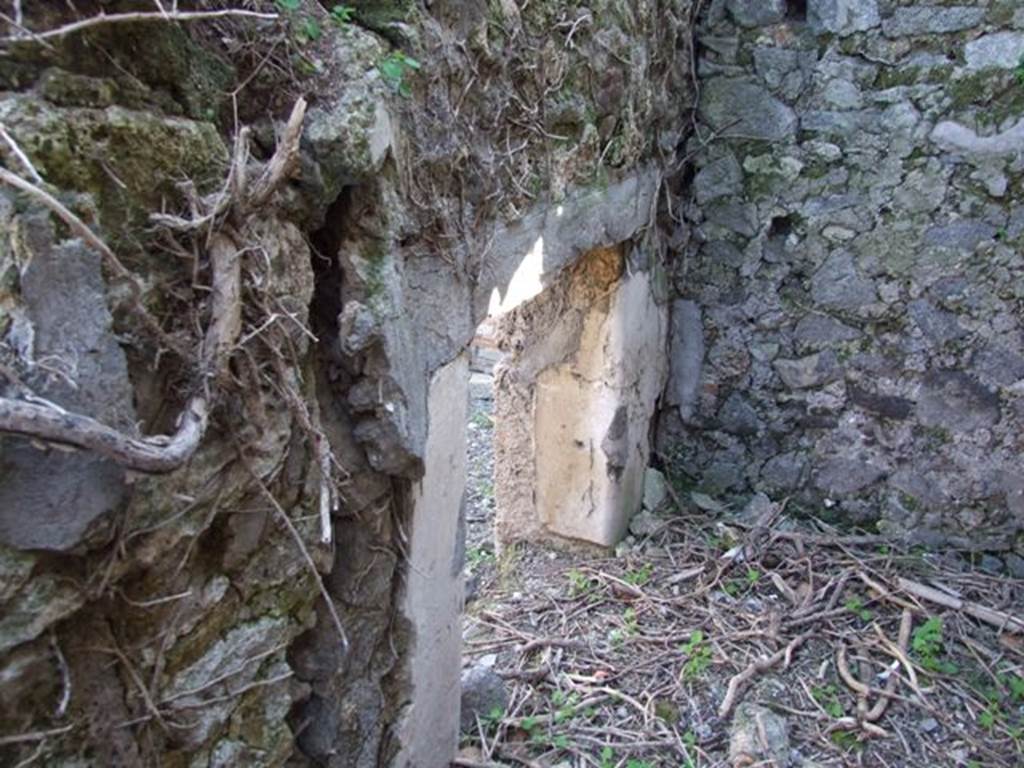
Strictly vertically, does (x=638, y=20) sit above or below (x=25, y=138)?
above

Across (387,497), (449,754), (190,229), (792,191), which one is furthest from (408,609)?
(792,191)

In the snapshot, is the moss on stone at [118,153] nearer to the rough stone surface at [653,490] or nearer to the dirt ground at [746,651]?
the dirt ground at [746,651]

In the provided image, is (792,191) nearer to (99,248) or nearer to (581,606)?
(581,606)

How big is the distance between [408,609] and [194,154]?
1.07 metres

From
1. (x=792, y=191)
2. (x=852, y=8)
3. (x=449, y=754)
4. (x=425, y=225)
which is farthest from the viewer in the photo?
(x=792, y=191)

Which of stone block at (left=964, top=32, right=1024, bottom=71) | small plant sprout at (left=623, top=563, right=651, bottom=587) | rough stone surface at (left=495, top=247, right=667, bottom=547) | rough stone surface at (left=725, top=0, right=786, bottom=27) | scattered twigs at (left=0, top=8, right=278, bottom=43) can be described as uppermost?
rough stone surface at (left=725, top=0, right=786, bottom=27)

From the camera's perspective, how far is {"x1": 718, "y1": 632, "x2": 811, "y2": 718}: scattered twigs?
2.64 m

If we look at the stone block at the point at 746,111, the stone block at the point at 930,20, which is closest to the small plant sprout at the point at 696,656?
the stone block at the point at 746,111

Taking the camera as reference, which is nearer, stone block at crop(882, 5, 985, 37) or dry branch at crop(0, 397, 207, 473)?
dry branch at crop(0, 397, 207, 473)

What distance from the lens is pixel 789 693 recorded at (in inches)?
107

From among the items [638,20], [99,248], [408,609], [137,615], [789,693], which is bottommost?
[789,693]

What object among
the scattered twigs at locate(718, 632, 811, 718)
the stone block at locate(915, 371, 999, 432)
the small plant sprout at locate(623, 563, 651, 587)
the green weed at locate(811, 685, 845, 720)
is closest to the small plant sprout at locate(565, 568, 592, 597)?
the small plant sprout at locate(623, 563, 651, 587)

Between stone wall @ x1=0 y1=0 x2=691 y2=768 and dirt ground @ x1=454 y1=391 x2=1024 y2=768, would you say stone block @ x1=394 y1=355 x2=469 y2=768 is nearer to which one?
stone wall @ x1=0 y1=0 x2=691 y2=768

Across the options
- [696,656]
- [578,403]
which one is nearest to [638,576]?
[696,656]
